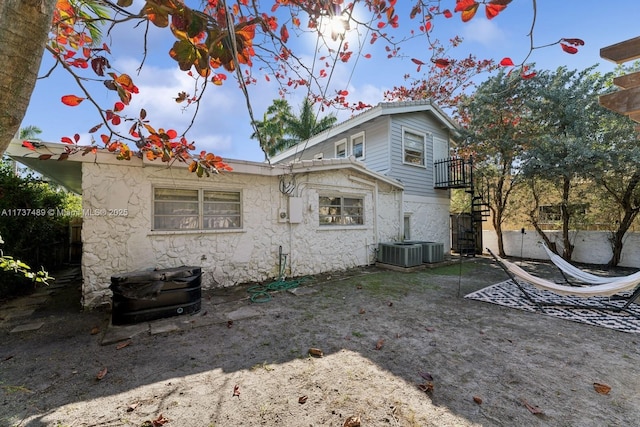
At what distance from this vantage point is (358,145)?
11594 mm

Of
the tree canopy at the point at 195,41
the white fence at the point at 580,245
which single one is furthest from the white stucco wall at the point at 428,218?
the tree canopy at the point at 195,41

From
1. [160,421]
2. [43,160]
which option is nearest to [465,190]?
[160,421]

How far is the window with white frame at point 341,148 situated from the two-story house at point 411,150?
0.04 meters

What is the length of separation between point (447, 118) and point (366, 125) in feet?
11.5

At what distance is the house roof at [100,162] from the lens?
422 centimetres

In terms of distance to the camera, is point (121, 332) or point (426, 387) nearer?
point (426, 387)

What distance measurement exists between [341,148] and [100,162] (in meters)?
9.27

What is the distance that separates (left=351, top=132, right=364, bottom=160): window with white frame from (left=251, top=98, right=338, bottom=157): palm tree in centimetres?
784

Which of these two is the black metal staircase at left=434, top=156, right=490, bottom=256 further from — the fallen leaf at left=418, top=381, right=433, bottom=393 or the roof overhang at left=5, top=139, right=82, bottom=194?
the roof overhang at left=5, top=139, right=82, bottom=194

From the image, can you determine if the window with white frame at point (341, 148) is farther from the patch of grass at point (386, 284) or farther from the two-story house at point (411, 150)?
the patch of grass at point (386, 284)

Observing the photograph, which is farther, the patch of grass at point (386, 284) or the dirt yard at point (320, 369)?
the patch of grass at point (386, 284)

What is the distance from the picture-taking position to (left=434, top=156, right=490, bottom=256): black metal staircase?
10.8m

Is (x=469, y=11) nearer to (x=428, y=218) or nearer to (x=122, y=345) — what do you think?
(x=122, y=345)

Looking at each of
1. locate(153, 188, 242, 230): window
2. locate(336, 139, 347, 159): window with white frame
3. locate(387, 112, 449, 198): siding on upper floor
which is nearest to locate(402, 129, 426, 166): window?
locate(387, 112, 449, 198): siding on upper floor
